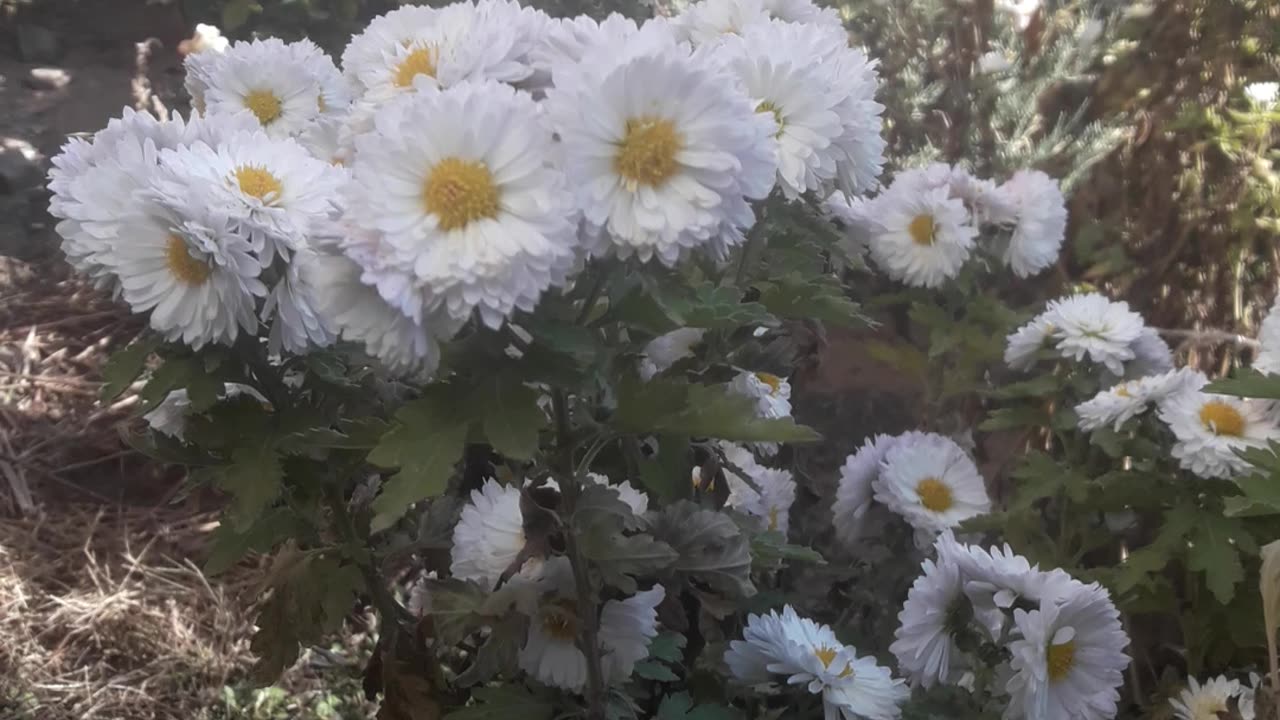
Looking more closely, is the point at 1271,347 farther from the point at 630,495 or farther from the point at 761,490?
the point at 630,495

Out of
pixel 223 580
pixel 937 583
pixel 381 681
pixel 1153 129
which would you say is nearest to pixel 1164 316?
pixel 1153 129

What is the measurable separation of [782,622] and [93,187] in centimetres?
71

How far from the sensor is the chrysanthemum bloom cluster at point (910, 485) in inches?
48.2

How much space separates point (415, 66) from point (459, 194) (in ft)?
0.60

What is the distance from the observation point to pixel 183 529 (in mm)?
1772

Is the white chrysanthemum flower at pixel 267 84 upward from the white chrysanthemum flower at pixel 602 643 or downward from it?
upward

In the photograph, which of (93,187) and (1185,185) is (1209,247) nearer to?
(1185,185)

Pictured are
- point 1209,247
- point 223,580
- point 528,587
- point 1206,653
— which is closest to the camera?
point 528,587

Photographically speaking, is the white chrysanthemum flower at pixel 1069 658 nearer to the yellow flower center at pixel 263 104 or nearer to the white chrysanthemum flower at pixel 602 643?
the white chrysanthemum flower at pixel 602 643

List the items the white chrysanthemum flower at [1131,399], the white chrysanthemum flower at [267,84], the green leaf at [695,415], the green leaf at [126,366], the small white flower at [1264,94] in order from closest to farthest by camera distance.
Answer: the green leaf at [695,415], the green leaf at [126,366], the white chrysanthemum flower at [267,84], the white chrysanthemum flower at [1131,399], the small white flower at [1264,94]

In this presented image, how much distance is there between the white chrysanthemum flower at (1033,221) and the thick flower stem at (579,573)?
36.8 inches

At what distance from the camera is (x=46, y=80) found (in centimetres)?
220

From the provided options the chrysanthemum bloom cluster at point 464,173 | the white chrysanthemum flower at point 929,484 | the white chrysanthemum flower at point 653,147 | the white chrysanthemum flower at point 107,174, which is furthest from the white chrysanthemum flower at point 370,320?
the white chrysanthemum flower at point 929,484

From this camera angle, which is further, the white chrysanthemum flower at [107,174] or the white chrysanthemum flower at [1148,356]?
the white chrysanthemum flower at [1148,356]
